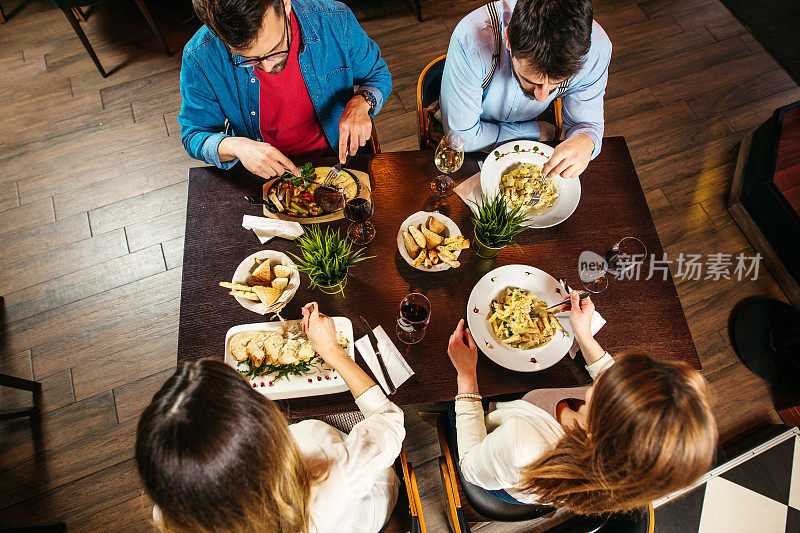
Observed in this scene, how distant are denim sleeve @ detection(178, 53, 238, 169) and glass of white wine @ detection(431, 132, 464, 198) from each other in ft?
2.56

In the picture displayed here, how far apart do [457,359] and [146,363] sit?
6.51 feet

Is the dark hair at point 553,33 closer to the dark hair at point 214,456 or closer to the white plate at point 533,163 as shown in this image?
the white plate at point 533,163

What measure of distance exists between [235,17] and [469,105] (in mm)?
914

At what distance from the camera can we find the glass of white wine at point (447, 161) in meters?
1.63

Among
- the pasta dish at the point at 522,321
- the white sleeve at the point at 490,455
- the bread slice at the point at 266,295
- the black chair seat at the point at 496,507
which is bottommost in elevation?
the black chair seat at the point at 496,507

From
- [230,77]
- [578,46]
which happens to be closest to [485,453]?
[578,46]

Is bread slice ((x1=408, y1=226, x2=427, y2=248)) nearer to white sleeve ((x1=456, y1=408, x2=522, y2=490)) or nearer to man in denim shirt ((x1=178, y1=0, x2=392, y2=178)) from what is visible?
man in denim shirt ((x1=178, y1=0, x2=392, y2=178))

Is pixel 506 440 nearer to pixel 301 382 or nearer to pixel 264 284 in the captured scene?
pixel 301 382

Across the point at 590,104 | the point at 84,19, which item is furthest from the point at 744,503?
the point at 84,19

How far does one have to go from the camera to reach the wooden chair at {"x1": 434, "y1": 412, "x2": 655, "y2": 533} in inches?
53.2

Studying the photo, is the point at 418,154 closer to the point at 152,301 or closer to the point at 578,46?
the point at 578,46

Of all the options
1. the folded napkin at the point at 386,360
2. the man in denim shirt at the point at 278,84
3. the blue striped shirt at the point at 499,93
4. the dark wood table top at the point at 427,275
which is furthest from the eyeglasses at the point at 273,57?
the folded napkin at the point at 386,360

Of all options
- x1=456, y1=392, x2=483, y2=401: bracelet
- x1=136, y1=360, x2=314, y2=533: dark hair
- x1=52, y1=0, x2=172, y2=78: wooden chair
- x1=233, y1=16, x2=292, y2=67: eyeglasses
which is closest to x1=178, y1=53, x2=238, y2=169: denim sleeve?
x1=233, y1=16, x2=292, y2=67: eyeglasses

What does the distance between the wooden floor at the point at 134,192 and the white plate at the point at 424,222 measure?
3.84 ft
